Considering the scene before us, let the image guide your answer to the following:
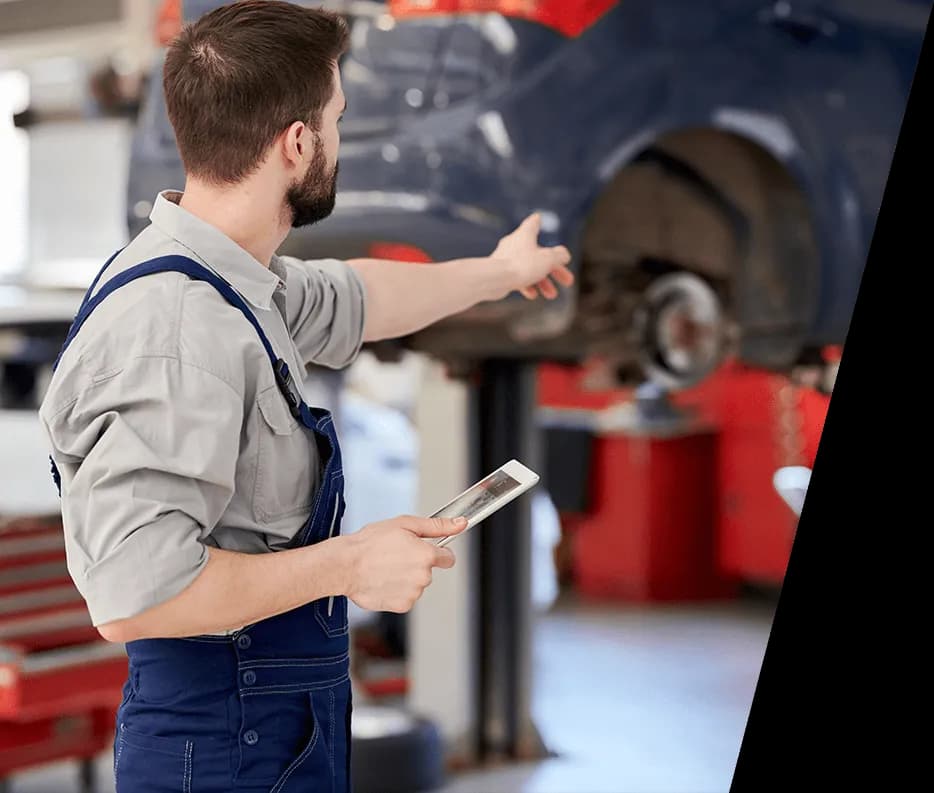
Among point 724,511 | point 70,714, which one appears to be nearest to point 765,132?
point 70,714

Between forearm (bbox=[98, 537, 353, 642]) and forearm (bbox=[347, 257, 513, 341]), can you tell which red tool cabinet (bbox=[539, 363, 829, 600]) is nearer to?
forearm (bbox=[347, 257, 513, 341])

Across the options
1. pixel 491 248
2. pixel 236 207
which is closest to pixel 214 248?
pixel 236 207

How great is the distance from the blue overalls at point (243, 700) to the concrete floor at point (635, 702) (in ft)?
6.25

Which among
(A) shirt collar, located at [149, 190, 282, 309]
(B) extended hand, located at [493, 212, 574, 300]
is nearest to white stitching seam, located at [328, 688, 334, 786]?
(A) shirt collar, located at [149, 190, 282, 309]

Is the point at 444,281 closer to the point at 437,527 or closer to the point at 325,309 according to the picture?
the point at 325,309

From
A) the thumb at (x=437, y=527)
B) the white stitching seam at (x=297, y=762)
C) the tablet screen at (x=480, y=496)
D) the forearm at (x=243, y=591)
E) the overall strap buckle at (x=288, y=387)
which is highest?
the overall strap buckle at (x=288, y=387)

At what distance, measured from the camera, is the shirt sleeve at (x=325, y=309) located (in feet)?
4.82

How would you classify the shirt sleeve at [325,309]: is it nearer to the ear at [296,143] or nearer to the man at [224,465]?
the man at [224,465]

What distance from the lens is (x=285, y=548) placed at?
4.11ft

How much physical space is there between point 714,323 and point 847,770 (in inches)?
72.9

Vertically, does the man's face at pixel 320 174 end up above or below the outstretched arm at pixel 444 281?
above

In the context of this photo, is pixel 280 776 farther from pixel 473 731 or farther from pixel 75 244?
pixel 75 244

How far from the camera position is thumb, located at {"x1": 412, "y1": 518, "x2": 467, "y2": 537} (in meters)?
1.18

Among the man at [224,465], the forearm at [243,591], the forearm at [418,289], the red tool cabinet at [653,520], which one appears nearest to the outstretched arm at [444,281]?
the forearm at [418,289]
